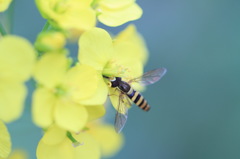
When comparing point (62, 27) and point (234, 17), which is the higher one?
point (62, 27)

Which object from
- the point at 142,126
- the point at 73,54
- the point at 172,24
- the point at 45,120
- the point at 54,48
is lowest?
the point at 142,126

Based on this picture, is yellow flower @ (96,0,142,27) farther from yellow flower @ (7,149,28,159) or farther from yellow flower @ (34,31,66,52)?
yellow flower @ (7,149,28,159)

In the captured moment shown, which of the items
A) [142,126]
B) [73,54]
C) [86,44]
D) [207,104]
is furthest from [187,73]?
[86,44]

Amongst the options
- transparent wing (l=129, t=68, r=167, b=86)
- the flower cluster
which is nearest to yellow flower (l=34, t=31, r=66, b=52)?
the flower cluster

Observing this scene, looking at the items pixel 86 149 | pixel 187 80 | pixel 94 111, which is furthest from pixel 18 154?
pixel 187 80

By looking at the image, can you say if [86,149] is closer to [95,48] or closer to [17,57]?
[95,48]

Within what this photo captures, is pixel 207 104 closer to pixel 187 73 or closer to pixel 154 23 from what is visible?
pixel 187 73

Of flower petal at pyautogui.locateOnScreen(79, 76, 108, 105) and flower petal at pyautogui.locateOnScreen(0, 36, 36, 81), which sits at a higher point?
flower petal at pyautogui.locateOnScreen(0, 36, 36, 81)

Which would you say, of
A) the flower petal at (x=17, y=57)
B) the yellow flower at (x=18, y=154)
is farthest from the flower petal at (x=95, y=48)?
the yellow flower at (x=18, y=154)
